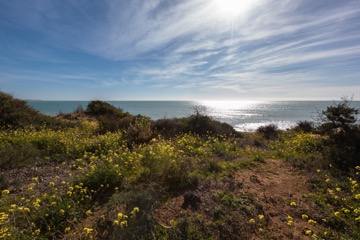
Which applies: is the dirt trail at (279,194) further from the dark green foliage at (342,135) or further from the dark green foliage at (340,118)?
the dark green foliage at (340,118)

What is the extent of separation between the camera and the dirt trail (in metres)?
3.46

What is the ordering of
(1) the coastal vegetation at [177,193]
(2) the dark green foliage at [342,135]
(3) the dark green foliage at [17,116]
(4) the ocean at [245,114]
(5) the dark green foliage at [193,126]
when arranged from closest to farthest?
(1) the coastal vegetation at [177,193] < (2) the dark green foliage at [342,135] < (3) the dark green foliage at [17,116] < (5) the dark green foliage at [193,126] < (4) the ocean at [245,114]

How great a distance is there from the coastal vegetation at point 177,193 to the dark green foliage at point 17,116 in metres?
3.23

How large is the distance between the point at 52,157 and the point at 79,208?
4.02m

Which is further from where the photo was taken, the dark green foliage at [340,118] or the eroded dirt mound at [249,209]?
the dark green foliage at [340,118]

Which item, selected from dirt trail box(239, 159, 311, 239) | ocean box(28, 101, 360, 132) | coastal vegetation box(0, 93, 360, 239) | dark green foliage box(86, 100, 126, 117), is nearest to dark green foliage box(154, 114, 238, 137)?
ocean box(28, 101, 360, 132)

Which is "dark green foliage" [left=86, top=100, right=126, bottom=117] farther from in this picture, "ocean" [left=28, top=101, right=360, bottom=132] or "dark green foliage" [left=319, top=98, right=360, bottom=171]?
"dark green foliage" [left=319, top=98, right=360, bottom=171]

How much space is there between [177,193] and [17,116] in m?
11.6

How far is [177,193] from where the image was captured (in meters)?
4.46

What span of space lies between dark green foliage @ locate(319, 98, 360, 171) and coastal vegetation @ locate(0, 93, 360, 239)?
45 mm

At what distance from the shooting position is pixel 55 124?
1270 centimetres

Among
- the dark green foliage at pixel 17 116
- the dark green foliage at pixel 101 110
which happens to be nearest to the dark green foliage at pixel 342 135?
the dark green foliage at pixel 17 116

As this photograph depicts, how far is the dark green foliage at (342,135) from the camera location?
21.3ft

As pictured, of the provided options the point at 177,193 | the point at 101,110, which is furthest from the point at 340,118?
the point at 101,110
